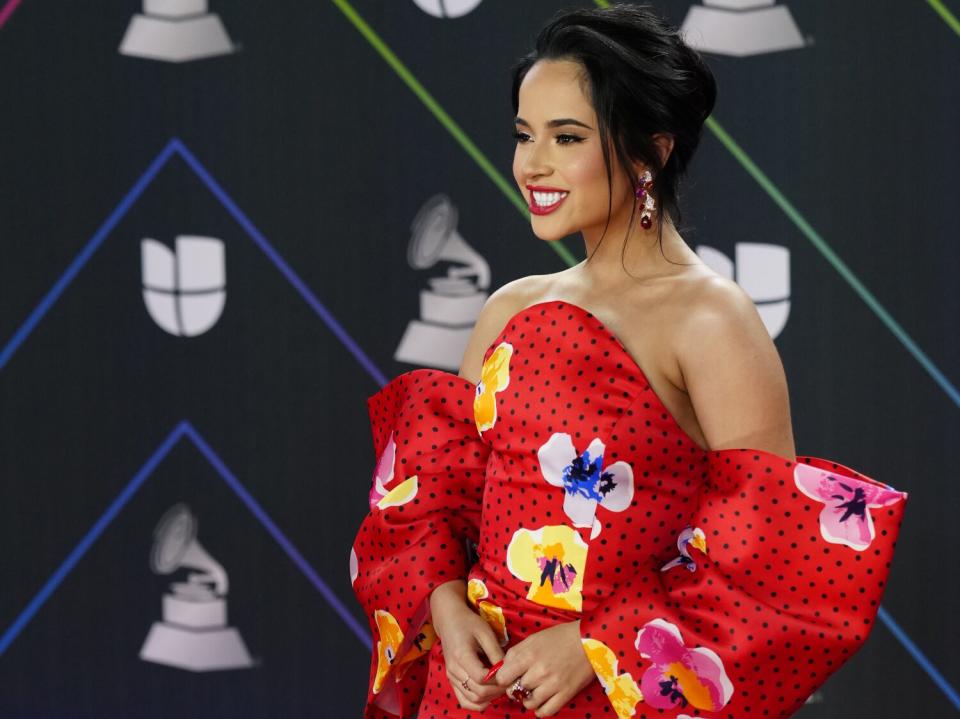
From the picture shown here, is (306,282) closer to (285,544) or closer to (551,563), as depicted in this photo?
(285,544)

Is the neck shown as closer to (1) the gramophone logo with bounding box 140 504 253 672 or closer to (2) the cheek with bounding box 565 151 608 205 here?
(2) the cheek with bounding box 565 151 608 205

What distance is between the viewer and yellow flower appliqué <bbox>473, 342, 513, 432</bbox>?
4.48ft

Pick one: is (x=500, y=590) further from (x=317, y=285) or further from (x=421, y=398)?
(x=317, y=285)

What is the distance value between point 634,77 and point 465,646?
62cm

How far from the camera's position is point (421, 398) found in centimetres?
152

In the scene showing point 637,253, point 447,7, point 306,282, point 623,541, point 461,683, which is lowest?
point 461,683

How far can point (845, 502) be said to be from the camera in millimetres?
1211

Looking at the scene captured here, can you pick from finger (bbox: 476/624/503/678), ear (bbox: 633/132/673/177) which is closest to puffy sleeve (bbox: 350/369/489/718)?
finger (bbox: 476/624/503/678)

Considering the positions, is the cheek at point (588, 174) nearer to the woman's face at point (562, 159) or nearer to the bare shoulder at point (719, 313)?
the woman's face at point (562, 159)

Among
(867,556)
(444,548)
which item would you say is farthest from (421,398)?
(867,556)

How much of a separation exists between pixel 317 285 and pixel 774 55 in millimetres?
922

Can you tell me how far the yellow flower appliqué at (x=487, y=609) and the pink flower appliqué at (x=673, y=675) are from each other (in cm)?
18

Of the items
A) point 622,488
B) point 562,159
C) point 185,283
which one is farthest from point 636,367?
point 185,283

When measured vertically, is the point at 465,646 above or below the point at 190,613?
above
